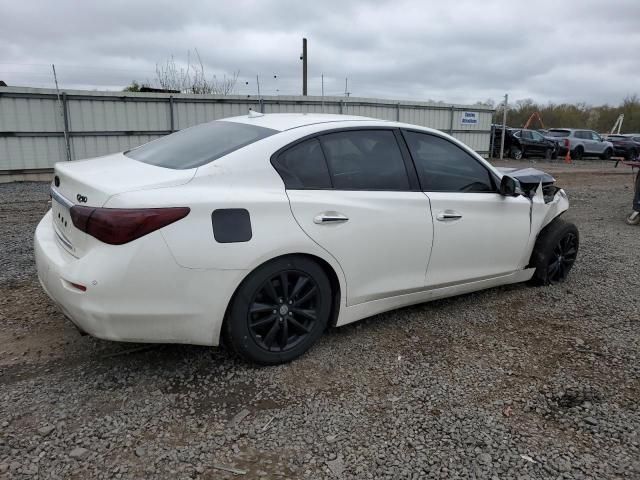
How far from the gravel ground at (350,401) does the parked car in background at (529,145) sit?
21.8 m

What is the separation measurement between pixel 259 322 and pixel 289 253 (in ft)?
1.43

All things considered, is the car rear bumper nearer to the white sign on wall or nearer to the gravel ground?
the gravel ground

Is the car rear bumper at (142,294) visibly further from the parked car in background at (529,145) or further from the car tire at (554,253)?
the parked car in background at (529,145)

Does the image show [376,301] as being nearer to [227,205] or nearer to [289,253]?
[289,253]

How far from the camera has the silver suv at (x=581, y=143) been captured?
84.9 feet

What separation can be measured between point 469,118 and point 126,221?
21135 millimetres

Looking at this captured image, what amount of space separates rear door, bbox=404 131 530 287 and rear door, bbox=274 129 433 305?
13 cm

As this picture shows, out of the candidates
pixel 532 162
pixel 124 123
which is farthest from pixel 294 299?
pixel 532 162

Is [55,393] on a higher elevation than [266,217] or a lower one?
lower

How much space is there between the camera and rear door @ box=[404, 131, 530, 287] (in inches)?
149

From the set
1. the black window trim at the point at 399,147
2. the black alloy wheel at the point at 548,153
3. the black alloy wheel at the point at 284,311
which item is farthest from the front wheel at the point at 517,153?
the black alloy wheel at the point at 284,311

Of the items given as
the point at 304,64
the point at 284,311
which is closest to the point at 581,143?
the point at 304,64

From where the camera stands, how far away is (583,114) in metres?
52.2

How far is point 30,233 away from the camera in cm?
654
